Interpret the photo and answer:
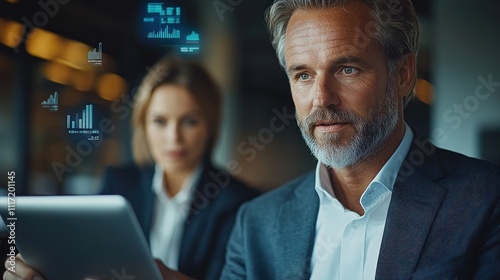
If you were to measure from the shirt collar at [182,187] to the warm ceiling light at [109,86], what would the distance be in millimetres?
296

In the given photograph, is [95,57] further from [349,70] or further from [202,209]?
[349,70]

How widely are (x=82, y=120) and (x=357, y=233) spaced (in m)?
1.03

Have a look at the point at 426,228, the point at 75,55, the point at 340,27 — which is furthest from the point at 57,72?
the point at 426,228

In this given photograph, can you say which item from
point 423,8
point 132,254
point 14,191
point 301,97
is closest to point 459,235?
point 301,97

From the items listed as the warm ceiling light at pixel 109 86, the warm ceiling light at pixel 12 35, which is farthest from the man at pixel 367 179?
the warm ceiling light at pixel 12 35

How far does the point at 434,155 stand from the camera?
5.51 feet

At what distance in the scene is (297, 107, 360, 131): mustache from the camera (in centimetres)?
162

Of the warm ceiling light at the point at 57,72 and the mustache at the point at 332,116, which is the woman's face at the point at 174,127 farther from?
the mustache at the point at 332,116

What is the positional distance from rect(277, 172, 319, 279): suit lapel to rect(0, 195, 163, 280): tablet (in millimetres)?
368

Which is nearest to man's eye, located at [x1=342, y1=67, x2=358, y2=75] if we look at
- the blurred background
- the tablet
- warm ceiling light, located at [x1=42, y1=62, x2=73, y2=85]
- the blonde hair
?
the blurred background

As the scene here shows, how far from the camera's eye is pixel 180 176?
2.16 m

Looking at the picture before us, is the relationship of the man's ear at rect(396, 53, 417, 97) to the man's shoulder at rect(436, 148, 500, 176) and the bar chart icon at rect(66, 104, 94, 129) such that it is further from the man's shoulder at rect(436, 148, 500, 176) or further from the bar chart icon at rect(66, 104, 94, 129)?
the bar chart icon at rect(66, 104, 94, 129)

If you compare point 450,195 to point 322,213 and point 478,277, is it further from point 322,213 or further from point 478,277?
point 322,213

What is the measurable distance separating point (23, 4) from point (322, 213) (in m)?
1.28
